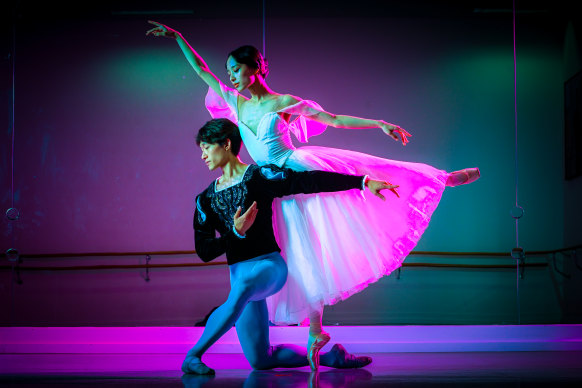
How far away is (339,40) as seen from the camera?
149 inches

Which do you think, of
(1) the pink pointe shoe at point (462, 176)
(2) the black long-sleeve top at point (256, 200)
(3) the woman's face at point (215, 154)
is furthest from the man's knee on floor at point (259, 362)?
(1) the pink pointe shoe at point (462, 176)

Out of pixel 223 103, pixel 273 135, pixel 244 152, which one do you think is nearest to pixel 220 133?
pixel 273 135

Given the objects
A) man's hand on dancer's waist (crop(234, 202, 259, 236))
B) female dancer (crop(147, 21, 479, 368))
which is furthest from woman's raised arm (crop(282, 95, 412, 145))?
man's hand on dancer's waist (crop(234, 202, 259, 236))

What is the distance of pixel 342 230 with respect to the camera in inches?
98.2

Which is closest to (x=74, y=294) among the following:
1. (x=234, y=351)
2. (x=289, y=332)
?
(x=234, y=351)

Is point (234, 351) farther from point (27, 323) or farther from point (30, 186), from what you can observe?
point (30, 186)

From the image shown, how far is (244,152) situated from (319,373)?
6.20 feet

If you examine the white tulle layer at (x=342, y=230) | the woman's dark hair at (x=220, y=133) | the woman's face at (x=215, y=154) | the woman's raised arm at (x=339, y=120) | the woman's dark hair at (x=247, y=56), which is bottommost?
the white tulle layer at (x=342, y=230)

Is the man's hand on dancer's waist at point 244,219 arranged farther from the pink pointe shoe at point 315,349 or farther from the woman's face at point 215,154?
the pink pointe shoe at point 315,349

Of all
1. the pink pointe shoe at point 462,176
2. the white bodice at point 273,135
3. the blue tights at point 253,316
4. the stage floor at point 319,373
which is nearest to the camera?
the stage floor at point 319,373

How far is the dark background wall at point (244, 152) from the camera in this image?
147 inches

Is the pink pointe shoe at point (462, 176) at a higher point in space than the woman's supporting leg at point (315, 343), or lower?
higher

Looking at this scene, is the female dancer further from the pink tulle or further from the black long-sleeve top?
the black long-sleeve top

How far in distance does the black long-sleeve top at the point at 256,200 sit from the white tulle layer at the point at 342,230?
151mm
